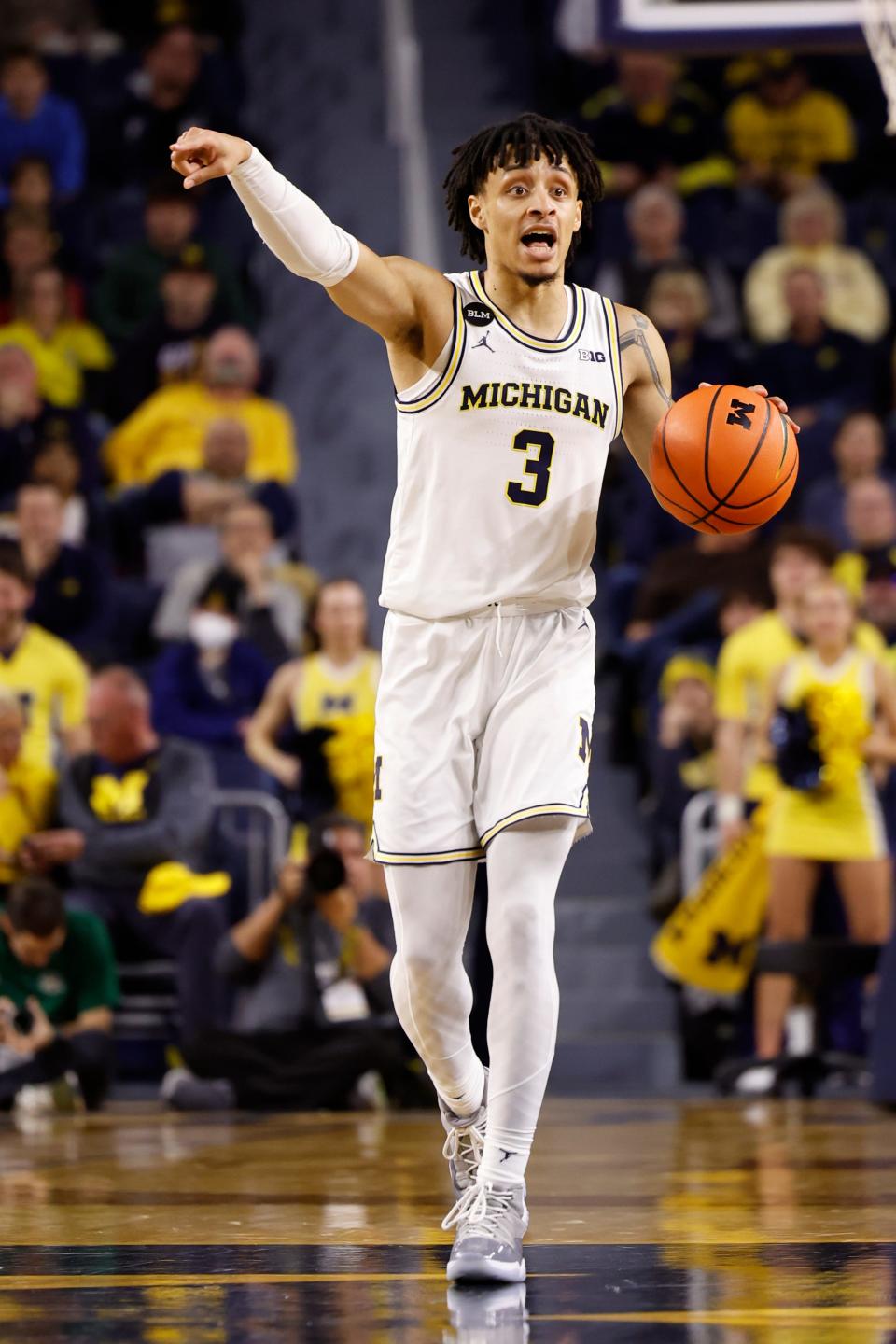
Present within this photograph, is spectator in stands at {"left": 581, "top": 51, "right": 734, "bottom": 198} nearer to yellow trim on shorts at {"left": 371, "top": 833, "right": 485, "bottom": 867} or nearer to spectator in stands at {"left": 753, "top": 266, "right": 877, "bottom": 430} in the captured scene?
spectator in stands at {"left": 753, "top": 266, "right": 877, "bottom": 430}

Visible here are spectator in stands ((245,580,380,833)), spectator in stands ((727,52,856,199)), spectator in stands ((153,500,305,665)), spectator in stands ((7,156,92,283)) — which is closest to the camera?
spectator in stands ((245,580,380,833))

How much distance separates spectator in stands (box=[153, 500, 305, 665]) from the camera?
445 inches

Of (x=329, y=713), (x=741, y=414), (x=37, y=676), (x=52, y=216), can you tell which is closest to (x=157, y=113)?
(x=52, y=216)

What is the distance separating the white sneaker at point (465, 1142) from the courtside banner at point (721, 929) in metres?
4.48

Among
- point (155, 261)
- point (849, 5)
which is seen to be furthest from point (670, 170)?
point (849, 5)

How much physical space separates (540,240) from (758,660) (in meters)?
5.61

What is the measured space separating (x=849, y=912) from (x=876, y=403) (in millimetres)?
4693

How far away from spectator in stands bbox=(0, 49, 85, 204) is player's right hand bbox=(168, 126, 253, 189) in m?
10.7

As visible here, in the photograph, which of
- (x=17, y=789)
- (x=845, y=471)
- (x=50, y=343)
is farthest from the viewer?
(x=50, y=343)

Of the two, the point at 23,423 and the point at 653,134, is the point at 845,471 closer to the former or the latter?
the point at 653,134

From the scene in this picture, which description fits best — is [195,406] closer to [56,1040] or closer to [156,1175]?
[56,1040]

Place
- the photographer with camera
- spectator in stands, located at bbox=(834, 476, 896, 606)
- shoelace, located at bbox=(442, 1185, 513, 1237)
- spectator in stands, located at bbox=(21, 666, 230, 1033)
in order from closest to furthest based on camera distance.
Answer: shoelace, located at bbox=(442, 1185, 513, 1237) < the photographer with camera < spectator in stands, located at bbox=(21, 666, 230, 1033) < spectator in stands, located at bbox=(834, 476, 896, 606)

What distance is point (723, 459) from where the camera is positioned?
15.4 ft

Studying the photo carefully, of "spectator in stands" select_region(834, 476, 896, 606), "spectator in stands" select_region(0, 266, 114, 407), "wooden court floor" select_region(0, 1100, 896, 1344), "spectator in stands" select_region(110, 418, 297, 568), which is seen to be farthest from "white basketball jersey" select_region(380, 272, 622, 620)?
"spectator in stands" select_region(0, 266, 114, 407)
